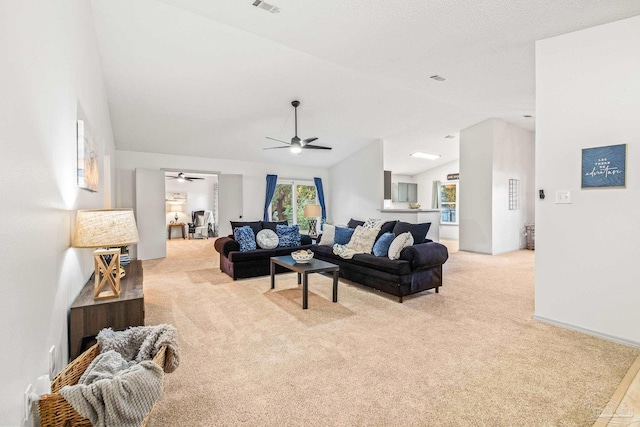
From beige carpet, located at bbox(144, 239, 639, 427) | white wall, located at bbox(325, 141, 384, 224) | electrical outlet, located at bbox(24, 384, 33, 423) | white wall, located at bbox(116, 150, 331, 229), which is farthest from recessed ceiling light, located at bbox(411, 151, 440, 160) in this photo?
electrical outlet, located at bbox(24, 384, 33, 423)

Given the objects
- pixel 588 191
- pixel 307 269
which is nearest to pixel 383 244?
pixel 307 269

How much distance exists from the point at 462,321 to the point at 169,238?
34.4 ft

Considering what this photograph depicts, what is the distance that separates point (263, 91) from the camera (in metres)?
4.85

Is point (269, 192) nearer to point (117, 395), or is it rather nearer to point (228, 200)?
point (228, 200)

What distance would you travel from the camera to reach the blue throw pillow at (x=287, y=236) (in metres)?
5.44

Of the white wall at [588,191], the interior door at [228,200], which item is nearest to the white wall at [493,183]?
the white wall at [588,191]

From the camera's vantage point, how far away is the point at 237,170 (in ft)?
26.9

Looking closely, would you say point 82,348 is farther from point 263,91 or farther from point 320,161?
point 320,161

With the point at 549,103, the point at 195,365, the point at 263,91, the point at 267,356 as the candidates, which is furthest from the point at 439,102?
the point at 195,365

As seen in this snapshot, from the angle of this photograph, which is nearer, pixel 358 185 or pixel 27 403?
pixel 27 403

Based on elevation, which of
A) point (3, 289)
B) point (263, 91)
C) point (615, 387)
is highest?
point (263, 91)

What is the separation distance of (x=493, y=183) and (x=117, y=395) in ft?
24.7

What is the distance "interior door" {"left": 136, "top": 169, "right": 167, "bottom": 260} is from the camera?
668cm

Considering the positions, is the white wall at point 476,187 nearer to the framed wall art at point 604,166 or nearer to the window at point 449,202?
the window at point 449,202
